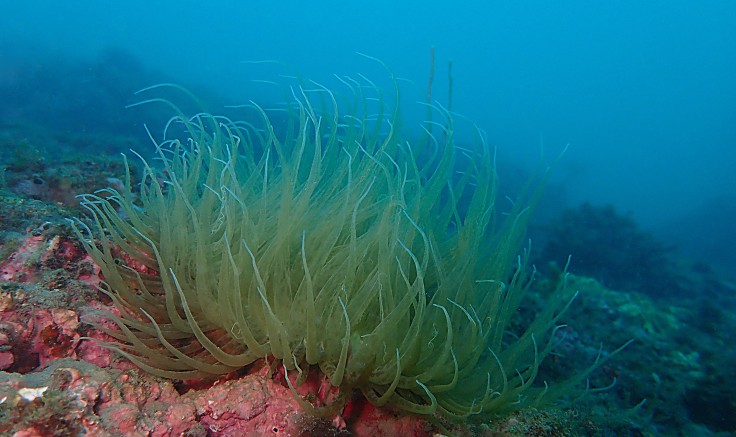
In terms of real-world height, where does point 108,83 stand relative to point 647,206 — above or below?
above

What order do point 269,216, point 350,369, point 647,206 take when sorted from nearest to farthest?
point 350,369 < point 269,216 < point 647,206

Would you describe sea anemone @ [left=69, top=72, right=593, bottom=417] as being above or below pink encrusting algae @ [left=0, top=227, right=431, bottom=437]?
above

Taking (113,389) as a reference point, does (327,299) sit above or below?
above

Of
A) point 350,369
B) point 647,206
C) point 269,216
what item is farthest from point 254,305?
point 647,206

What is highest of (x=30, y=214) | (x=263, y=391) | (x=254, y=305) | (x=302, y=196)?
(x=302, y=196)

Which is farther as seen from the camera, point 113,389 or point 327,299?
point 327,299

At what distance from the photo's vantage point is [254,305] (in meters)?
2.05

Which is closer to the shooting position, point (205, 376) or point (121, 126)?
point (205, 376)

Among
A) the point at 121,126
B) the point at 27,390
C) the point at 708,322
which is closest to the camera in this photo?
the point at 27,390

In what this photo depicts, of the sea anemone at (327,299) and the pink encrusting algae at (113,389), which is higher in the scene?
the sea anemone at (327,299)

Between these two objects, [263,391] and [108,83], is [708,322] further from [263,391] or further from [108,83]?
[108,83]

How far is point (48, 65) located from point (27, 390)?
31467 millimetres

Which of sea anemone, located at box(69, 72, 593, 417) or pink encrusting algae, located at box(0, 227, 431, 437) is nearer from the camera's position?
pink encrusting algae, located at box(0, 227, 431, 437)

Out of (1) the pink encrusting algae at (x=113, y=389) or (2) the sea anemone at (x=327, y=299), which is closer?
(1) the pink encrusting algae at (x=113, y=389)
